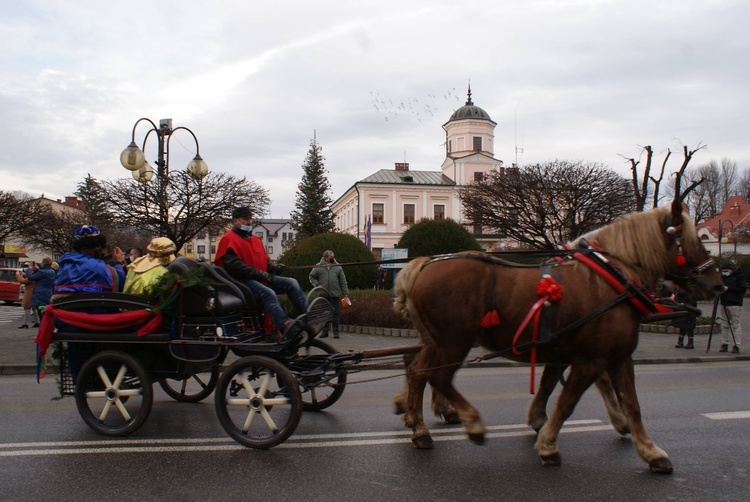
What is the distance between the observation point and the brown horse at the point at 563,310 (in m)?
4.61

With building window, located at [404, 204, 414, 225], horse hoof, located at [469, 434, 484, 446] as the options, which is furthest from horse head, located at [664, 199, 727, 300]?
building window, located at [404, 204, 414, 225]

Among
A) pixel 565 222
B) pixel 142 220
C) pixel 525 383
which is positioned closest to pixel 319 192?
pixel 565 222

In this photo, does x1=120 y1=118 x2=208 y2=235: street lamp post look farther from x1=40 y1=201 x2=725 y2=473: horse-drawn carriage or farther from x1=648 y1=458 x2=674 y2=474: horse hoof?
x1=648 y1=458 x2=674 y2=474: horse hoof

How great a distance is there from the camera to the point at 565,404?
462cm

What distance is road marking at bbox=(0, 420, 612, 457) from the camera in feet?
16.4

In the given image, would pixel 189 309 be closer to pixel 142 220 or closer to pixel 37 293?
pixel 37 293

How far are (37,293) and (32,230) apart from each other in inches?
1198

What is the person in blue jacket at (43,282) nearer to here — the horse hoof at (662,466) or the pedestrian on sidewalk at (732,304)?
the horse hoof at (662,466)

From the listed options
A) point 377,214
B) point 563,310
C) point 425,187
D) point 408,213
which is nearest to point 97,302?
point 563,310

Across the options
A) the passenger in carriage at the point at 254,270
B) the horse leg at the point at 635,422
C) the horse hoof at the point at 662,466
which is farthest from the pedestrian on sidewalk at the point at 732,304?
the passenger in carriage at the point at 254,270

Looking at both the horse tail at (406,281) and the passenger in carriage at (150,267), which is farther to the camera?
the passenger in carriage at (150,267)

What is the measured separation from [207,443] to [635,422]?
364 centimetres

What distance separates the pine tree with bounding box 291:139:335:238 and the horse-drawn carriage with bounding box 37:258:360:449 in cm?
4429

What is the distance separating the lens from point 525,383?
8547 millimetres
